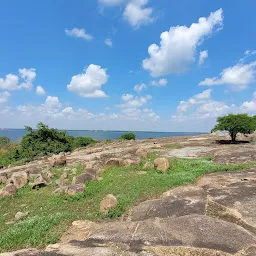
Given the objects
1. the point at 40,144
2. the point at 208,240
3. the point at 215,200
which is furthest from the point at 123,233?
the point at 40,144

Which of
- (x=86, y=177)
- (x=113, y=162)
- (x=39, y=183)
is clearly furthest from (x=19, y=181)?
(x=113, y=162)

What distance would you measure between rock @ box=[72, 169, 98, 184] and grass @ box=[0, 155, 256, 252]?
0.68 m

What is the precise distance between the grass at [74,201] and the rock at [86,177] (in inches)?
26.8

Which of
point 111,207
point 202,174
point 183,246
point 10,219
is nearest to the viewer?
point 183,246

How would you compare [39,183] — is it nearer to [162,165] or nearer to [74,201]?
[74,201]

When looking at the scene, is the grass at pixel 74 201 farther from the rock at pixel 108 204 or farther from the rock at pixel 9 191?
A: the rock at pixel 9 191

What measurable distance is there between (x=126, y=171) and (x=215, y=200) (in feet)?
34.3

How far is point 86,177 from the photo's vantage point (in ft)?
67.2

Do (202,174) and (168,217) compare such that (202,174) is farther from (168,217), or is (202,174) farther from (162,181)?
(168,217)

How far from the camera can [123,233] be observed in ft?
34.3

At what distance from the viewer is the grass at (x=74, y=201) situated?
11.3 metres

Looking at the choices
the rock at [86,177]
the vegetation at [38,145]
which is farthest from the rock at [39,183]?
the vegetation at [38,145]

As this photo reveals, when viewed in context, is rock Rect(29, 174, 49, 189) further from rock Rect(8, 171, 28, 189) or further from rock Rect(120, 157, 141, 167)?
rock Rect(120, 157, 141, 167)

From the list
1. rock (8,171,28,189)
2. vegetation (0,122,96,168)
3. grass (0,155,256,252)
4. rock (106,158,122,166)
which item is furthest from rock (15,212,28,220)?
vegetation (0,122,96,168)
